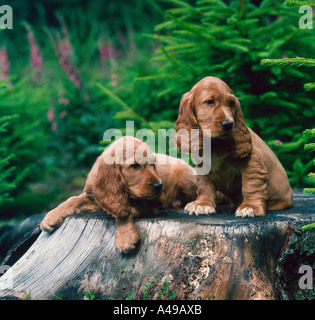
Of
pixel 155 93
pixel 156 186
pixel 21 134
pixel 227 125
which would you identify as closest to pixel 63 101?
pixel 21 134

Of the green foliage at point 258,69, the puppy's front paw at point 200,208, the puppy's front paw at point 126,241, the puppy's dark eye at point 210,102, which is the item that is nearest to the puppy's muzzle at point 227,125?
the puppy's dark eye at point 210,102

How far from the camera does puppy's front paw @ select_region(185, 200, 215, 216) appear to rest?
3284 mm

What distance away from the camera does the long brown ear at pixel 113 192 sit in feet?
10.0

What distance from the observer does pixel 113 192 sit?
3.07 metres

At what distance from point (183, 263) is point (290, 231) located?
776mm

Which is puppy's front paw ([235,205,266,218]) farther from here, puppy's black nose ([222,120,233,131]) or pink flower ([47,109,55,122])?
pink flower ([47,109,55,122])

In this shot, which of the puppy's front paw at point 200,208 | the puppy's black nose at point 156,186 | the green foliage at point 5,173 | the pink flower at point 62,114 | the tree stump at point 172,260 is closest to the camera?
the tree stump at point 172,260

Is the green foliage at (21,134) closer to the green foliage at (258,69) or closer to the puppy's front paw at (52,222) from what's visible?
the green foliage at (258,69)

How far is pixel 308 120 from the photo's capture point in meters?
5.08

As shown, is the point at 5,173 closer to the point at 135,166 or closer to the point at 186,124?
the point at 135,166

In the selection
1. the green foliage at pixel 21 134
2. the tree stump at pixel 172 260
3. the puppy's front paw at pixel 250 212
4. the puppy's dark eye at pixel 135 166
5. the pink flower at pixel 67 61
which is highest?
the pink flower at pixel 67 61

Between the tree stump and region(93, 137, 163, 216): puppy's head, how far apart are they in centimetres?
23

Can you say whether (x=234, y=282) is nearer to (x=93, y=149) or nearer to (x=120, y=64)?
(x=93, y=149)

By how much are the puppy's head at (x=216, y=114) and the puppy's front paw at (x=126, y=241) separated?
0.89 m
